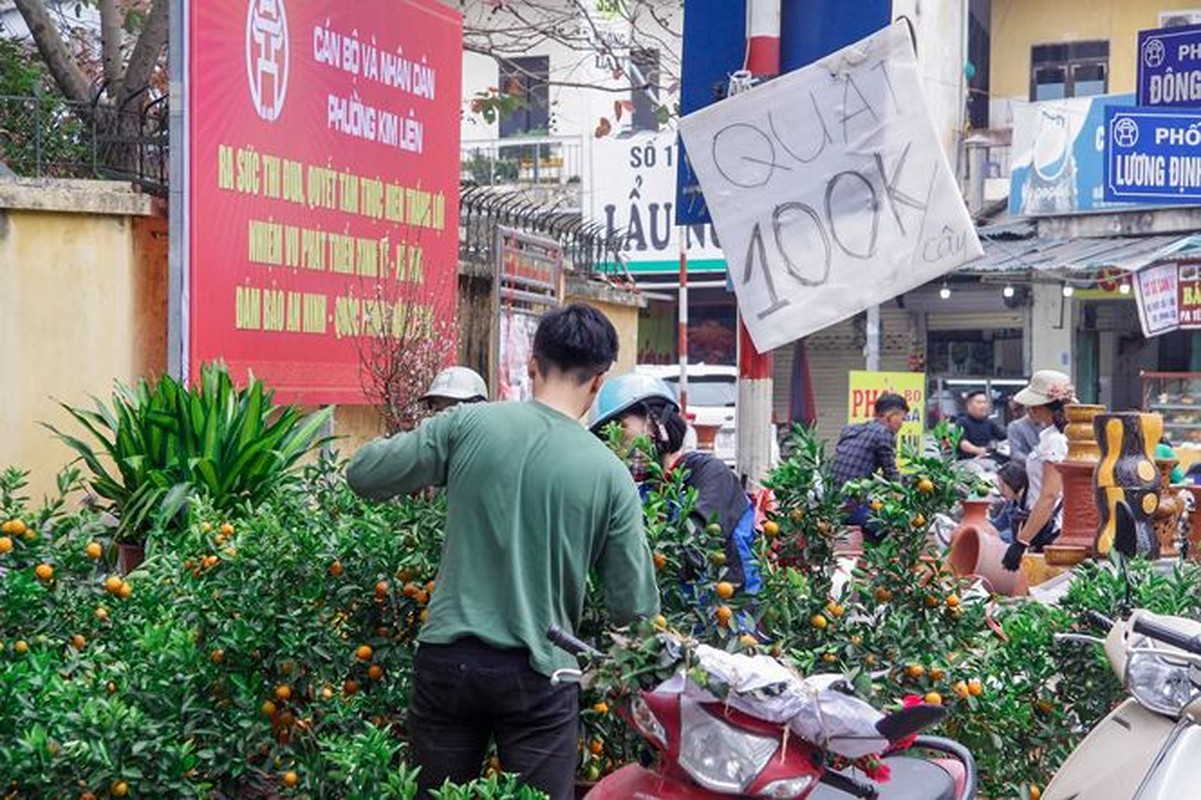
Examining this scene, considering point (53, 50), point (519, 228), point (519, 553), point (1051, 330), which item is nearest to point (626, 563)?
point (519, 553)

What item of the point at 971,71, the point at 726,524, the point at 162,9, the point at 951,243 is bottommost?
the point at 726,524

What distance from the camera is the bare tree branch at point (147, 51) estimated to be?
417 inches

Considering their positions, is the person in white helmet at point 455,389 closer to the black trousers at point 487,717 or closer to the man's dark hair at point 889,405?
the man's dark hair at point 889,405

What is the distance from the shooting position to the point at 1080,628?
499cm

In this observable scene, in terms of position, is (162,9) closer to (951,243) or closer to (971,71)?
(951,243)

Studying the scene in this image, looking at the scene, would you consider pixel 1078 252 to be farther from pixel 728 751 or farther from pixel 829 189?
pixel 728 751

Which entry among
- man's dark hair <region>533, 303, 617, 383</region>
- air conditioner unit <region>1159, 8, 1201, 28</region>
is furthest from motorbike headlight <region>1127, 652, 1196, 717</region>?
air conditioner unit <region>1159, 8, 1201, 28</region>

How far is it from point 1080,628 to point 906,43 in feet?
7.05

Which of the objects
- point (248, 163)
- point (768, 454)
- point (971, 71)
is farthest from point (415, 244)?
point (971, 71)

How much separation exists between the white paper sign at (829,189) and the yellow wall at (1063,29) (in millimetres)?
20543

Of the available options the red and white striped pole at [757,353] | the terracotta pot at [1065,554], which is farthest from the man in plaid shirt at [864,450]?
the red and white striped pole at [757,353]

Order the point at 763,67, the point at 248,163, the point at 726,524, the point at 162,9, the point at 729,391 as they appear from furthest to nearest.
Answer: the point at 729,391
the point at 162,9
the point at 248,163
the point at 763,67
the point at 726,524

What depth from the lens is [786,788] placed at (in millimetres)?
3191

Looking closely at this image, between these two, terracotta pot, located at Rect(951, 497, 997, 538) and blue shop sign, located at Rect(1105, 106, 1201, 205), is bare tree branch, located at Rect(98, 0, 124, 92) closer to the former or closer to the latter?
terracotta pot, located at Rect(951, 497, 997, 538)
